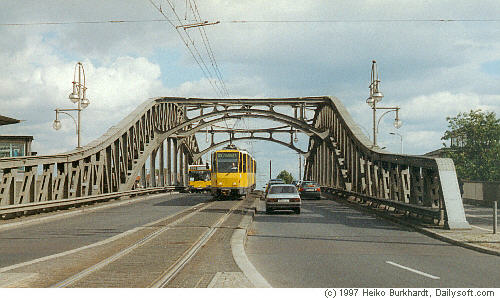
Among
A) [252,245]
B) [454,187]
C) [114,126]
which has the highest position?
[114,126]

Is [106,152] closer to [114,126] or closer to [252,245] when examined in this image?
[114,126]

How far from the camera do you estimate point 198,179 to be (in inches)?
2388

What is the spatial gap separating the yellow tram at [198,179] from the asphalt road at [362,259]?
138 feet

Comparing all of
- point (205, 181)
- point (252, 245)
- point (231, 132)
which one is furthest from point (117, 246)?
point (231, 132)

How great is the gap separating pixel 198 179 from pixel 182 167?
13.3 m

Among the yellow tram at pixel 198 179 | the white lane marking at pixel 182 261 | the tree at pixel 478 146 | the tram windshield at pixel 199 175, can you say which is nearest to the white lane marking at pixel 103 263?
the white lane marking at pixel 182 261

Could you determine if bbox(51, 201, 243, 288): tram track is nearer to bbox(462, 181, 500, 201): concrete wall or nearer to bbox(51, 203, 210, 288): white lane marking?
bbox(51, 203, 210, 288): white lane marking

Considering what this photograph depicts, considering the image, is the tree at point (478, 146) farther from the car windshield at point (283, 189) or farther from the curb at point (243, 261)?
the curb at point (243, 261)

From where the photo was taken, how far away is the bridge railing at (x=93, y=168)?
22.5 metres

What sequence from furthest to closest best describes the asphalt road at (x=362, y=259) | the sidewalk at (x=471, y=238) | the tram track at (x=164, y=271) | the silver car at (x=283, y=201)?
the silver car at (x=283, y=201), the sidewalk at (x=471, y=238), the asphalt road at (x=362, y=259), the tram track at (x=164, y=271)

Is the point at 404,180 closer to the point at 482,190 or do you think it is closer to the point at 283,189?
the point at 283,189

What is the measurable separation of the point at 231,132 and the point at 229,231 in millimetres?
61891

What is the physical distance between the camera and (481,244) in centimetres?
1375

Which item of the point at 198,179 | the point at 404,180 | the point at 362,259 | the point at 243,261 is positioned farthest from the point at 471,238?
the point at 198,179
